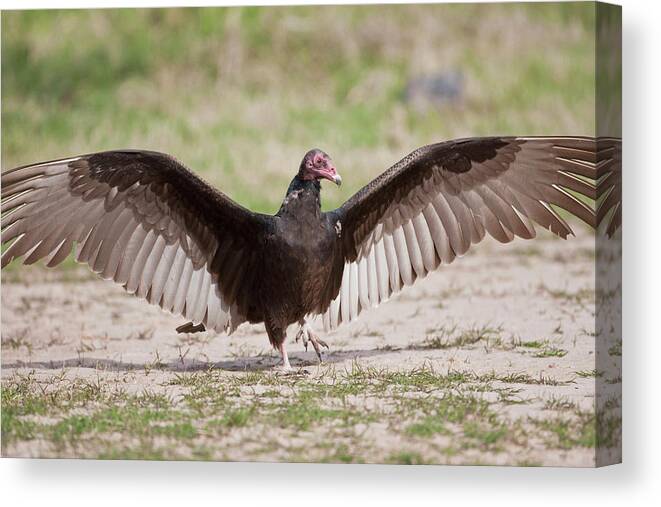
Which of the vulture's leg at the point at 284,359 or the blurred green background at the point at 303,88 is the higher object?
the blurred green background at the point at 303,88

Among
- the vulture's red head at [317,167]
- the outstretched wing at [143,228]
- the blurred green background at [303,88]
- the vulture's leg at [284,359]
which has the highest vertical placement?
the blurred green background at [303,88]

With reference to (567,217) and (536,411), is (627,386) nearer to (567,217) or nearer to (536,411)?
(536,411)

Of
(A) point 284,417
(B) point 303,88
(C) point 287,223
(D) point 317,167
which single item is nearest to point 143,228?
(C) point 287,223

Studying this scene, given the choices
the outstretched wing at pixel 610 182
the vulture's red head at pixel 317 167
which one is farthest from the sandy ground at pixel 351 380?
the vulture's red head at pixel 317 167

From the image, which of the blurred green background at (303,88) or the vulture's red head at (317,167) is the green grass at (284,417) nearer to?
the vulture's red head at (317,167)

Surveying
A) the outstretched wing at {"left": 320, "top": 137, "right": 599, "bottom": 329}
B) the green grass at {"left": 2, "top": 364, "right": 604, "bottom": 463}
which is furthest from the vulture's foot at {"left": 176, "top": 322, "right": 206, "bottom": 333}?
the outstretched wing at {"left": 320, "top": 137, "right": 599, "bottom": 329}

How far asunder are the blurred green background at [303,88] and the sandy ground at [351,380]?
1.62 meters

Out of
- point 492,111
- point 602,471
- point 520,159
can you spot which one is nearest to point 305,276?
point 520,159

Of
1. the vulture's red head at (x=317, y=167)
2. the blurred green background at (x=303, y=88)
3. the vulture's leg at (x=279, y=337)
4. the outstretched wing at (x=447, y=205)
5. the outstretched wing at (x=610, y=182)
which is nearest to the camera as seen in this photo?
the outstretched wing at (x=610, y=182)

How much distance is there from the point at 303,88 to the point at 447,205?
3.80 m

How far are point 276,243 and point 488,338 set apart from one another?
161cm

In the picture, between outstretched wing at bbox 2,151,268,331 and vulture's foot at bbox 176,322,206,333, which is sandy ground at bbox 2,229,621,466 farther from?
outstretched wing at bbox 2,151,268,331

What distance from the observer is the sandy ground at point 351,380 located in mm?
6219

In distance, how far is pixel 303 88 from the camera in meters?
10.6
